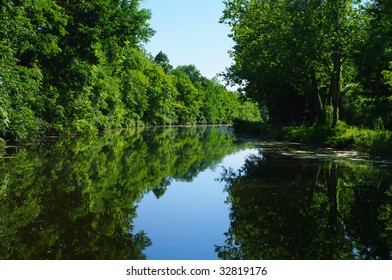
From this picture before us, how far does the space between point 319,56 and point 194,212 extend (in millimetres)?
25154

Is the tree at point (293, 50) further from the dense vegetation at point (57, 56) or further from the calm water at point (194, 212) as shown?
the calm water at point (194, 212)

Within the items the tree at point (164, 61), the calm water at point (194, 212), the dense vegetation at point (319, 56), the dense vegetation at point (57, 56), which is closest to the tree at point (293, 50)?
the dense vegetation at point (319, 56)

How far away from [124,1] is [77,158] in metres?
21.3

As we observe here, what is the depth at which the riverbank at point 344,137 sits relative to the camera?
22.2m

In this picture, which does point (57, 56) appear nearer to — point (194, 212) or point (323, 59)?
point (323, 59)

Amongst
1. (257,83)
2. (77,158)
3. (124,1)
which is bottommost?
(77,158)

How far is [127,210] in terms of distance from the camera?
976 cm

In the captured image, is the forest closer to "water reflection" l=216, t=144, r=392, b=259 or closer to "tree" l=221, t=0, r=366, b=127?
"tree" l=221, t=0, r=366, b=127

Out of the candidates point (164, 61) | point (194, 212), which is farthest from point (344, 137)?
point (164, 61)

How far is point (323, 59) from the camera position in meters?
32.6

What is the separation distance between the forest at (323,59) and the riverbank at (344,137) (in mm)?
94

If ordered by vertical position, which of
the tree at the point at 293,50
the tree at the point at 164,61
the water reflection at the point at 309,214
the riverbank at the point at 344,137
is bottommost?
the water reflection at the point at 309,214
